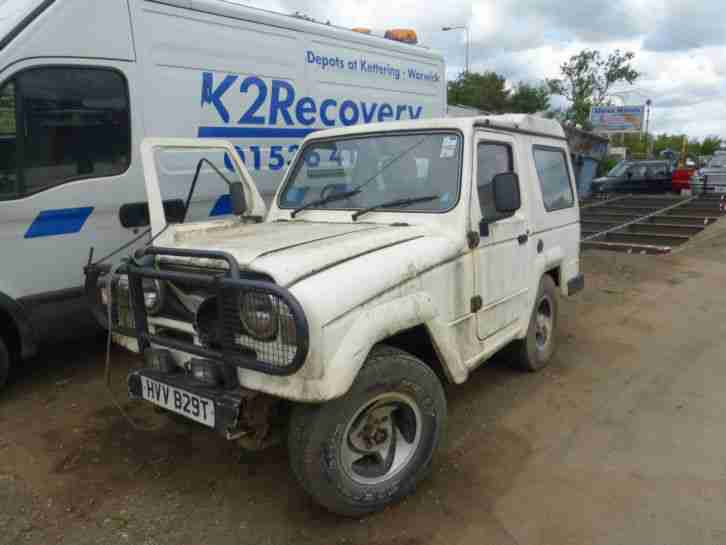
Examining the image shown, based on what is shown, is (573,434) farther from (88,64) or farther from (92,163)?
(88,64)

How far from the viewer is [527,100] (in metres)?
40.4

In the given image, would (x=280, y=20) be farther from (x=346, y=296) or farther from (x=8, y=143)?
(x=346, y=296)

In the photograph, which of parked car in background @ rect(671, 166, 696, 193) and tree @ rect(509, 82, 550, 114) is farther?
tree @ rect(509, 82, 550, 114)

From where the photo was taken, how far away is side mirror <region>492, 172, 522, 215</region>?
11.2 ft

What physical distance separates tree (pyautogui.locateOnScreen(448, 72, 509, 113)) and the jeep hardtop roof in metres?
33.3

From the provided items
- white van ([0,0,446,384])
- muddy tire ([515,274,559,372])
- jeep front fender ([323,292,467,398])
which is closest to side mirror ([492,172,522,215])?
jeep front fender ([323,292,467,398])

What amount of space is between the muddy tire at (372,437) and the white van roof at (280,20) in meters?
3.47

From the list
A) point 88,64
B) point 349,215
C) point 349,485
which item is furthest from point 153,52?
point 349,485

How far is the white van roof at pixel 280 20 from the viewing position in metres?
4.79

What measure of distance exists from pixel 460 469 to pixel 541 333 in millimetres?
1906

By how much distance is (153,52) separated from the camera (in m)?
4.55

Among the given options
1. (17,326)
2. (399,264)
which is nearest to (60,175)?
(17,326)

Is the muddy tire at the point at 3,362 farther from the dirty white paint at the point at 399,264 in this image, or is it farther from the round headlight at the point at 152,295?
the round headlight at the point at 152,295

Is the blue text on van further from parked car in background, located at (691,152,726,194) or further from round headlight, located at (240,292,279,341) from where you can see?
parked car in background, located at (691,152,726,194)
